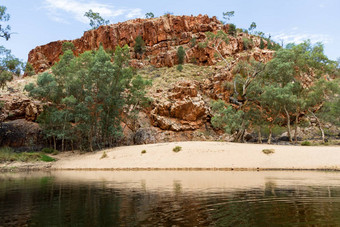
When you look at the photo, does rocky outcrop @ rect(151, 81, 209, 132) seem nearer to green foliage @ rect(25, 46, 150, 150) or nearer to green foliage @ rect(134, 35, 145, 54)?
green foliage @ rect(25, 46, 150, 150)

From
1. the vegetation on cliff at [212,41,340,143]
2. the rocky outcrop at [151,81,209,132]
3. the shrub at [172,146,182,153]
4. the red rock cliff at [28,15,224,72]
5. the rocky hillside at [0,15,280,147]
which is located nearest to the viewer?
the shrub at [172,146,182,153]

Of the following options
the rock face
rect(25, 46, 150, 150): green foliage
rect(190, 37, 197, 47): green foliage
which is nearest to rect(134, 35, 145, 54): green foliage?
the rock face

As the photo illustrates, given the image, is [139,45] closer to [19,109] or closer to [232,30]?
[232,30]

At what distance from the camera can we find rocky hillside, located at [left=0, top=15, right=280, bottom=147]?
48.6 m

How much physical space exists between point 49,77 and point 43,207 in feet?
115

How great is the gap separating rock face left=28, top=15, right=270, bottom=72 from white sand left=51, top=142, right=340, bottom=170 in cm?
5139

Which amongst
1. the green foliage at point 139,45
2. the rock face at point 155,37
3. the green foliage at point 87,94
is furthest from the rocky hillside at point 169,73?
the green foliage at point 87,94

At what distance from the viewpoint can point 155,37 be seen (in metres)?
94.5

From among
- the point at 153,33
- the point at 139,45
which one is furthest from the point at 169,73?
the point at 153,33

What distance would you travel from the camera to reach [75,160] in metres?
37.1

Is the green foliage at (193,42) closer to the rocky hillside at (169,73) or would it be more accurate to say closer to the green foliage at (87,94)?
the rocky hillside at (169,73)

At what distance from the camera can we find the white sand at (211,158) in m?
27.2

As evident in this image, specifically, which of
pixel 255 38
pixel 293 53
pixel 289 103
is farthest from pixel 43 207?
pixel 255 38

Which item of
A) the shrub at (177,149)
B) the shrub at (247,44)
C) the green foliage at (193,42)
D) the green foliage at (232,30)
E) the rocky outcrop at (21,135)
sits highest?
the green foliage at (232,30)
